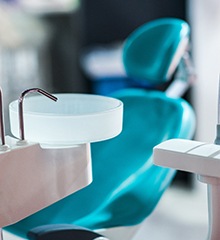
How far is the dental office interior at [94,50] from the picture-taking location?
2600 mm

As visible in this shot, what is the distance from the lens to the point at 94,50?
10.1 ft

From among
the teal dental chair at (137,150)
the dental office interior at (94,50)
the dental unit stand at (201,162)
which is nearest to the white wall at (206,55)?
the dental office interior at (94,50)

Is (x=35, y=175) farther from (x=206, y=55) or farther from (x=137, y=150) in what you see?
(x=206, y=55)

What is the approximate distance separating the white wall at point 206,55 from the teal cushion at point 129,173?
3.21ft

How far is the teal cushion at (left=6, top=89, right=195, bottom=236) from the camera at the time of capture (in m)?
1.39

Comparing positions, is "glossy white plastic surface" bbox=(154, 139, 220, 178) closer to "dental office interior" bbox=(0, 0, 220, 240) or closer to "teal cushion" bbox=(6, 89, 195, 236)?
"teal cushion" bbox=(6, 89, 195, 236)

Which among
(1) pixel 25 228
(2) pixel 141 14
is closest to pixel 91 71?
(2) pixel 141 14

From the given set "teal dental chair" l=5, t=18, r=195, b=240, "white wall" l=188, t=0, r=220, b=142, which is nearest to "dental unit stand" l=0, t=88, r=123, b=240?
"teal dental chair" l=5, t=18, r=195, b=240

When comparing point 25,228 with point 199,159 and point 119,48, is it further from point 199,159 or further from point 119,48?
point 119,48

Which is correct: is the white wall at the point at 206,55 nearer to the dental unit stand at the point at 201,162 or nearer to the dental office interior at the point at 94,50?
the dental office interior at the point at 94,50

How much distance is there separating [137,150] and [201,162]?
0.67 metres

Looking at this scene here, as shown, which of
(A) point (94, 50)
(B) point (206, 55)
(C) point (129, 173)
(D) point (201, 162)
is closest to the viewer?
(D) point (201, 162)

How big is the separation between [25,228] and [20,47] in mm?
1895

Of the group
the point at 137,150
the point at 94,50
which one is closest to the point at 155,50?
the point at 137,150
